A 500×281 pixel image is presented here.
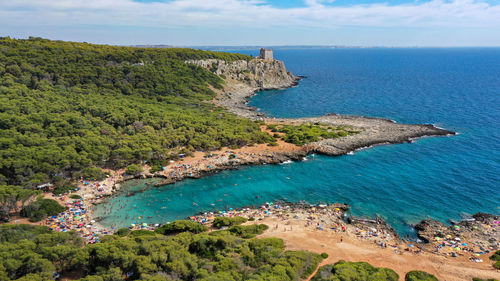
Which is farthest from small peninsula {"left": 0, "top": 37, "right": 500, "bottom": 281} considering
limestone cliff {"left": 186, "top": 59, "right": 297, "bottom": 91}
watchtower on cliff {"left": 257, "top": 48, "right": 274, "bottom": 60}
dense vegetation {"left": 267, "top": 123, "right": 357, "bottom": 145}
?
watchtower on cliff {"left": 257, "top": 48, "right": 274, "bottom": 60}

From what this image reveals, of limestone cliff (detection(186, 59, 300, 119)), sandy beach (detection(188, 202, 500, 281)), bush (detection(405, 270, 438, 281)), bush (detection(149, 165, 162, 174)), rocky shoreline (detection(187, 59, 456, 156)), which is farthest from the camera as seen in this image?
limestone cliff (detection(186, 59, 300, 119))

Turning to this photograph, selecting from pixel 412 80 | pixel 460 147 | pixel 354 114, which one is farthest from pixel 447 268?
pixel 412 80

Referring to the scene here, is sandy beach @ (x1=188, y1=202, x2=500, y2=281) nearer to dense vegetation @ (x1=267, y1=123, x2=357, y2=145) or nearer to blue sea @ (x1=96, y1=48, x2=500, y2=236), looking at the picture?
blue sea @ (x1=96, y1=48, x2=500, y2=236)

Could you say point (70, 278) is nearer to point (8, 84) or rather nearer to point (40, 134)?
point (40, 134)

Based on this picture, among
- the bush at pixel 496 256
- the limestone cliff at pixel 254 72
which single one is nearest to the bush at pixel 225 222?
the bush at pixel 496 256

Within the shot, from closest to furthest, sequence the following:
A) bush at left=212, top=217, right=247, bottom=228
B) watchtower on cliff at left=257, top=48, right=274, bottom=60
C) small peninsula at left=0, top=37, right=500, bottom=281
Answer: small peninsula at left=0, top=37, right=500, bottom=281 < bush at left=212, top=217, right=247, bottom=228 < watchtower on cliff at left=257, top=48, right=274, bottom=60

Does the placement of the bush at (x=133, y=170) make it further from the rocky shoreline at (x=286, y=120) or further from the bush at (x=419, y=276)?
the bush at (x=419, y=276)
